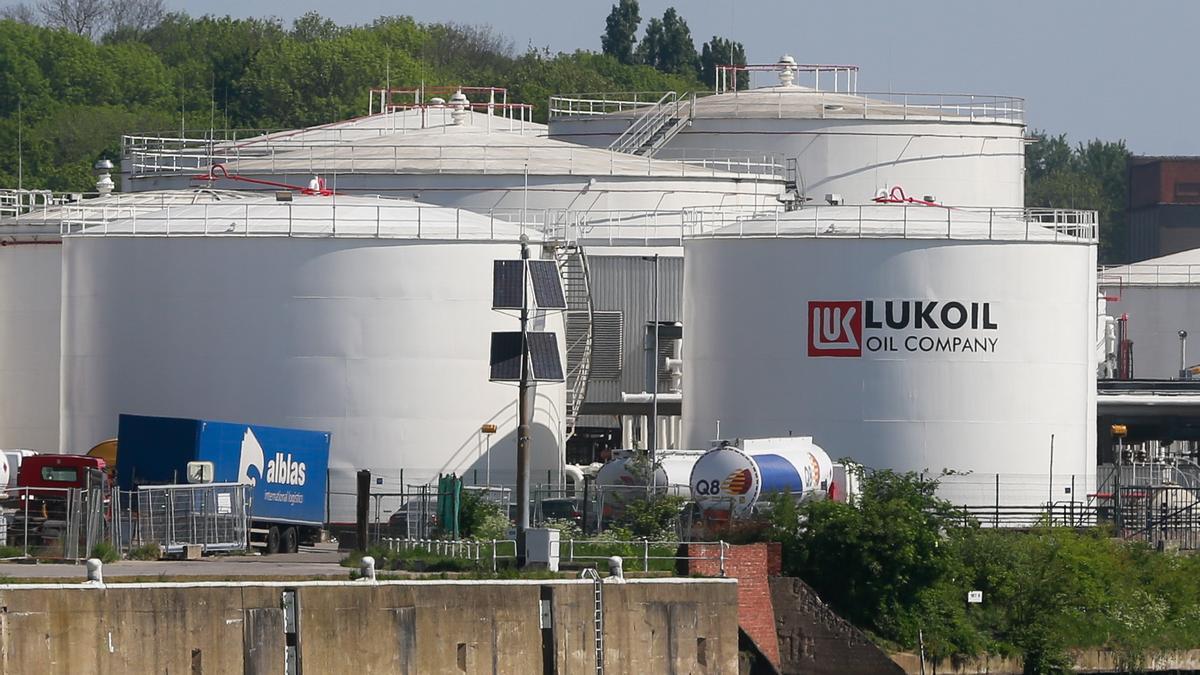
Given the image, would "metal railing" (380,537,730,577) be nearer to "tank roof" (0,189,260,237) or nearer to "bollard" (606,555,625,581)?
"bollard" (606,555,625,581)

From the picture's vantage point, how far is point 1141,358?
329ft

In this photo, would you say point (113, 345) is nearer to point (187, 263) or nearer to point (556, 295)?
point (187, 263)

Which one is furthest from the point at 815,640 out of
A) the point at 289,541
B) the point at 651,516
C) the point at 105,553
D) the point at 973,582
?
the point at 105,553

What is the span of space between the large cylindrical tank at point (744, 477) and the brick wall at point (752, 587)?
517cm

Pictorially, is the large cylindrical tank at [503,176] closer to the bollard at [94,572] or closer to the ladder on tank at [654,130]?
the ladder on tank at [654,130]

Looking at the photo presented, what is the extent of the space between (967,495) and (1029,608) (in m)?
10.9

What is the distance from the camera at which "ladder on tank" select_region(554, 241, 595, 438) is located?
66062mm

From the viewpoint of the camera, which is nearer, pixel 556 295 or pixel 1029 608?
pixel 556 295

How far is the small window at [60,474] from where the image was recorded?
5256 centimetres

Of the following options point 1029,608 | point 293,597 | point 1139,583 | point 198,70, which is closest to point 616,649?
point 293,597

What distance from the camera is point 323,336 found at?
6091 centimetres

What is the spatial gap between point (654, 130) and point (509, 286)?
4737 centimetres

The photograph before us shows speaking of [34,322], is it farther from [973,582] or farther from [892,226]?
[973,582]

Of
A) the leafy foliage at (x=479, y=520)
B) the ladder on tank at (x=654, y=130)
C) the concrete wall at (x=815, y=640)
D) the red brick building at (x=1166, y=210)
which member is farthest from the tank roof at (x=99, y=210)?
the red brick building at (x=1166, y=210)
